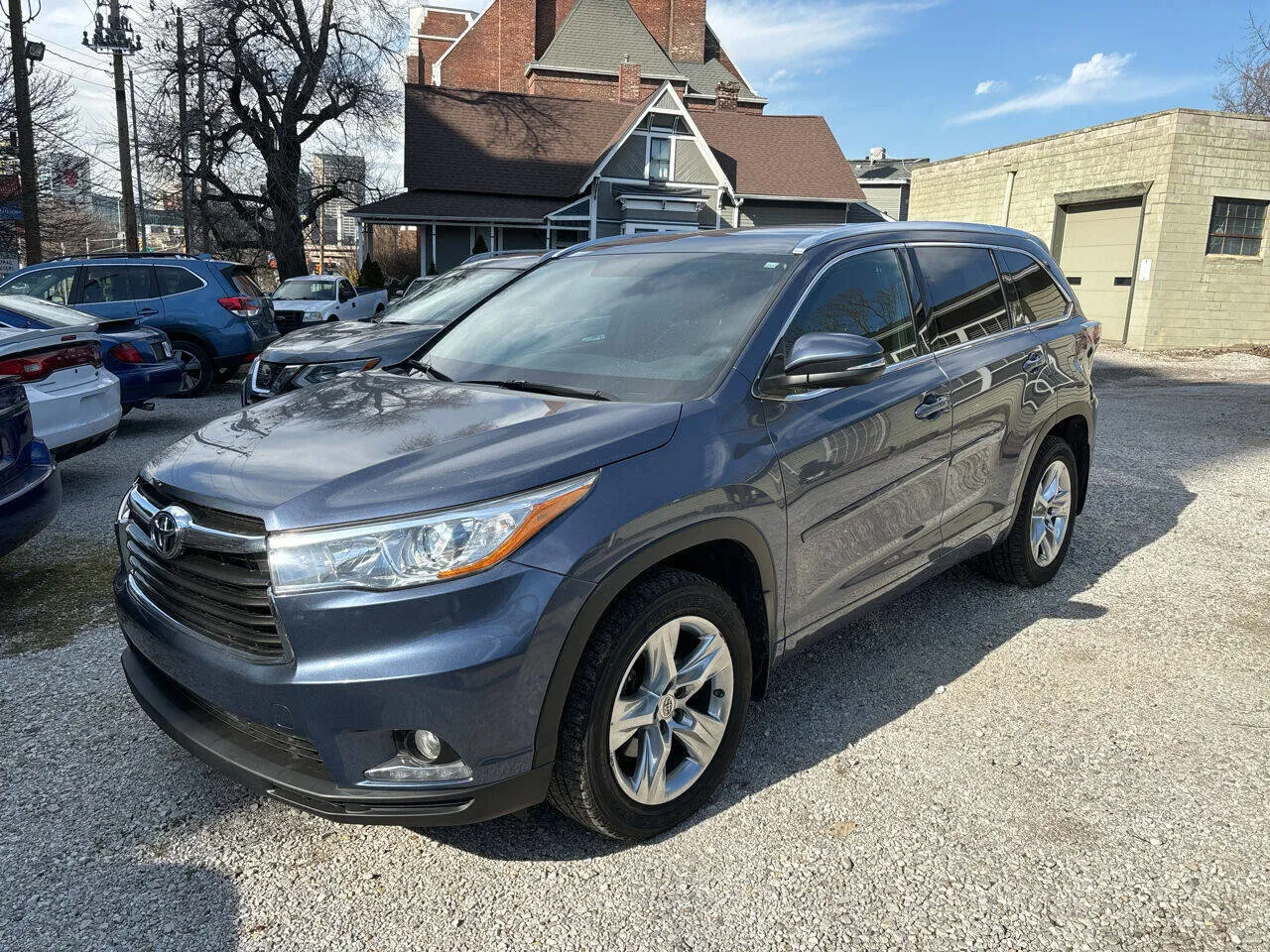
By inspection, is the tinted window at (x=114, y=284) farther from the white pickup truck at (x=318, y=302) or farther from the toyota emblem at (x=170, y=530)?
the toyota emblem at (x=170, y=530)

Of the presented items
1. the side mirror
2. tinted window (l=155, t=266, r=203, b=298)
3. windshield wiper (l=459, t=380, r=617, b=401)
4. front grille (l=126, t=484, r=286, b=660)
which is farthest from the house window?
front grille (l=126, t=484, r=286, b=660)

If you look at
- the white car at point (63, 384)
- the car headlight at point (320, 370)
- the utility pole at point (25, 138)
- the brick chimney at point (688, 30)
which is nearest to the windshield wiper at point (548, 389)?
the white car at point (63, 384)

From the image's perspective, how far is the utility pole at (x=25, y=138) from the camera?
56.6 feet

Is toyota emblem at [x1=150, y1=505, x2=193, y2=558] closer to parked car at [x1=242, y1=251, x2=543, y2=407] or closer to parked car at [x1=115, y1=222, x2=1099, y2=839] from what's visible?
parked car at [x1=115, y1=222, x2=1099, y2=839]

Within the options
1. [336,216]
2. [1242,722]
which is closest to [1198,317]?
[1242,722]

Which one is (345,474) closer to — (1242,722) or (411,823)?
(411,823)

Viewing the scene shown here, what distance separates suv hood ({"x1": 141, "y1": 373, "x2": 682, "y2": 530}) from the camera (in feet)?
7.59

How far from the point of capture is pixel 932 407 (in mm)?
3613

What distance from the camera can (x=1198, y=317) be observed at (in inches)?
743

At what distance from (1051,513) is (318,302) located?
17077 millimetres

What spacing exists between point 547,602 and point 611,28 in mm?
44900

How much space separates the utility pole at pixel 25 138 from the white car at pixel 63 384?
13.6 metres

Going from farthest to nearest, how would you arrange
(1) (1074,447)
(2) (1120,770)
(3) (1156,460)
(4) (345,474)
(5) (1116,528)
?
(3) (1156,460), (5) (1116,528), (1) (1074,447), (2) (1120,770), (4) (345,474)

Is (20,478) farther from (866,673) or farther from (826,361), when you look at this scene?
(866,673)
